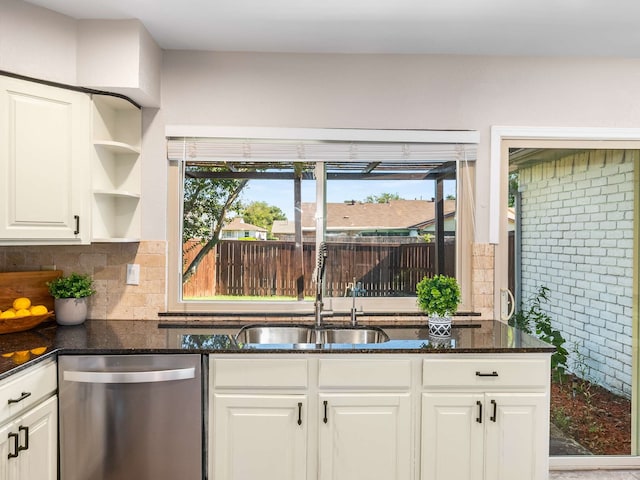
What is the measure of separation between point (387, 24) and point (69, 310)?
88.1 inches

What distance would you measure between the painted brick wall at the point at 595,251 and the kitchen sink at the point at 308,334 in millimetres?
1224

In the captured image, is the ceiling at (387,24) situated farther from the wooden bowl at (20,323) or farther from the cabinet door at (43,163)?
the wooden bowl at (20,323)

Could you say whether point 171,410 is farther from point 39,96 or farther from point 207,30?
point 207,30

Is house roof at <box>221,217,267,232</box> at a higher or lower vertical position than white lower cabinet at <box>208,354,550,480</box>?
higher

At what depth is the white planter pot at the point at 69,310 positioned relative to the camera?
2465 mm

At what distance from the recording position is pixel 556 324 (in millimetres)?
2760

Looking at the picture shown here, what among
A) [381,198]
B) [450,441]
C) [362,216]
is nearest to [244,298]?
[362,216]

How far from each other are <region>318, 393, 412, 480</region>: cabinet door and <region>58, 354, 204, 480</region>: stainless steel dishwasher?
0.57 m

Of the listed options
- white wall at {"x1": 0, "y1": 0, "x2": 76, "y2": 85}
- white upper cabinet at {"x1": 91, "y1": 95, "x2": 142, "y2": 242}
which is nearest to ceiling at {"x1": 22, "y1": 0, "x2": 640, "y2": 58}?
white wall at {"x1": 0, "y1": 0, "x2": 76, "y2": 85}

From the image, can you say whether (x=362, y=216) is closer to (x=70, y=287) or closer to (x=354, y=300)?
(x=354, y=300)

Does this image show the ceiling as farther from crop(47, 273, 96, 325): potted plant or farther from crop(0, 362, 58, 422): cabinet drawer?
crop(0, 362, 58, 422): cabinet drawer

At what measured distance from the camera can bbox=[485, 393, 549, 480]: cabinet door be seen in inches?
82.4

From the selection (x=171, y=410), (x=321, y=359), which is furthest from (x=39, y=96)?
(x=321, y=359)

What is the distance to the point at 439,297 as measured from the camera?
2312mm
